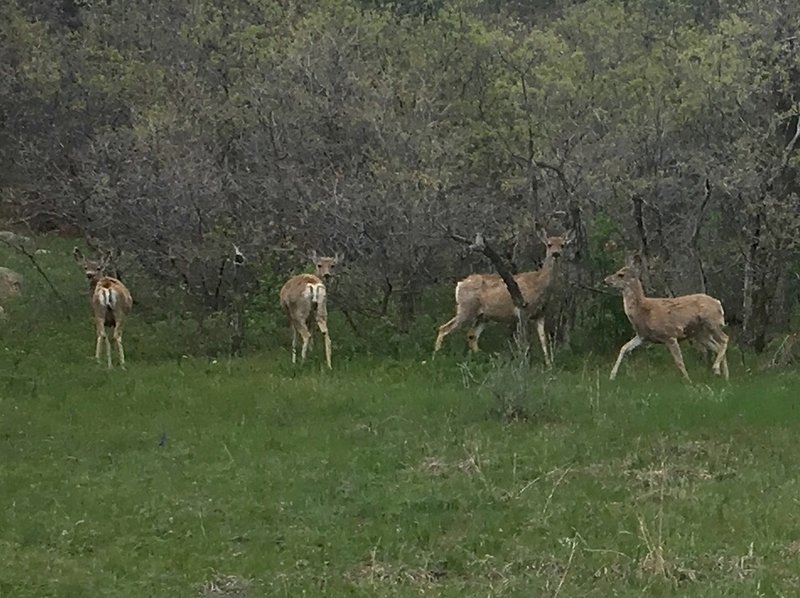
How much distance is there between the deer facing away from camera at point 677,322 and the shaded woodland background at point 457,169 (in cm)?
140

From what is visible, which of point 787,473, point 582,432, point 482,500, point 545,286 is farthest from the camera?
point 545,286

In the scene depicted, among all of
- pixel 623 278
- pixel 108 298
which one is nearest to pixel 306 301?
pixel 108 298

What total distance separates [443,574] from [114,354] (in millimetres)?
10076

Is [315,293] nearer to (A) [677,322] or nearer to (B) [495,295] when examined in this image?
(B) [495,295]

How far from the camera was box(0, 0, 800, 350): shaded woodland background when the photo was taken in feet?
56.5

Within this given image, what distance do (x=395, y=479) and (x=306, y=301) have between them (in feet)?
22.5

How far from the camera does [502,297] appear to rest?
56.3 ft

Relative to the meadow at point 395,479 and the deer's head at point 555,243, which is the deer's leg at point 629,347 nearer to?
the meadow at point 395,479

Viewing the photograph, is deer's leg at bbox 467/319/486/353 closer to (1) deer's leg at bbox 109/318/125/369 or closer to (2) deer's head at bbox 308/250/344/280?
(2) deer's head at bbox 308/250/344/280

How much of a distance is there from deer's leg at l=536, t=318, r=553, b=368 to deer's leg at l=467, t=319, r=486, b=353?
788 mm

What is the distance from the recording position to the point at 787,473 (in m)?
10.3

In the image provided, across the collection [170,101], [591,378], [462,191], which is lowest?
[591,378]

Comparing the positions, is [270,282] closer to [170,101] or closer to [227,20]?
[170,101]

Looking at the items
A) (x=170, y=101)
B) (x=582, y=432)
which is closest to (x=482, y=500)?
(x=582, y=432)
